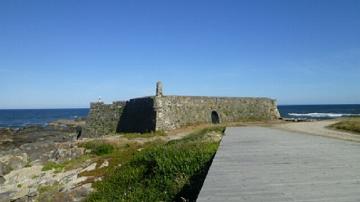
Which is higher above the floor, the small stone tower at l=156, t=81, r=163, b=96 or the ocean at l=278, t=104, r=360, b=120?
the small stone tower at l=156, t=81, r=163, b=96

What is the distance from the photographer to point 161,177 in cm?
1285

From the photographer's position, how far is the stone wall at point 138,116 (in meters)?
32.9

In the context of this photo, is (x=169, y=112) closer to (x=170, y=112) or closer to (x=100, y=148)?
(x=170, y=112)

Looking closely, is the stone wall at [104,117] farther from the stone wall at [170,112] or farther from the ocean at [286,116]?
the ocean at [286,116]

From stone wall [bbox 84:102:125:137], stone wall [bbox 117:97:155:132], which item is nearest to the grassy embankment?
stone wall [bbox 117:97:155:132]

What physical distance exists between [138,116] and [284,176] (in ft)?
90.3

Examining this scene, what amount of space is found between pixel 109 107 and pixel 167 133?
929 cm

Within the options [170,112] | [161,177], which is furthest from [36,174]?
[170,112]

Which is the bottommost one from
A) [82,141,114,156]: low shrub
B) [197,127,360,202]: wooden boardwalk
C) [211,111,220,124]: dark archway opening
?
[82,141,114,156]: low shrub

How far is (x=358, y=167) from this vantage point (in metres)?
8.96

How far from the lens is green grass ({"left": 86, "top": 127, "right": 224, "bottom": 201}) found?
11453mm

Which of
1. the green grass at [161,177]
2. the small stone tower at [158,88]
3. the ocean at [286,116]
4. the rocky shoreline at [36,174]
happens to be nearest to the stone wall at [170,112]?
the small stone tower at [158,88]

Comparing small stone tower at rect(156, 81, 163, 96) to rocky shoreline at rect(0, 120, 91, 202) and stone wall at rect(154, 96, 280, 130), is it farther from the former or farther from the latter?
rocky shoreline at rect(0, 120, 91, 202)

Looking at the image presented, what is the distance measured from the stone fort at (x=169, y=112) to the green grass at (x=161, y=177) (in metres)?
16.4
